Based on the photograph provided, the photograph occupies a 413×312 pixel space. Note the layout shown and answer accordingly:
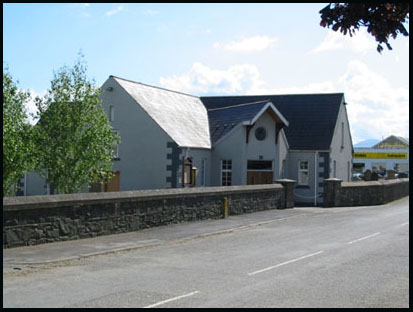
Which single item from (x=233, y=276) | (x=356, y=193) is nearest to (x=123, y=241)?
(x=233, y=276)

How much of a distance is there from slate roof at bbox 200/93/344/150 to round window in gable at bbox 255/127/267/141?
135 inches

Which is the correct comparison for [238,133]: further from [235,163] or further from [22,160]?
[22,160]

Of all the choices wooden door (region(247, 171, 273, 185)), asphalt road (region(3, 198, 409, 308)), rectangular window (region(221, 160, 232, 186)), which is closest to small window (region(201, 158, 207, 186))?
rectangular window (region(221, 160, 232, 186))

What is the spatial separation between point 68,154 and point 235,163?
13.9 m

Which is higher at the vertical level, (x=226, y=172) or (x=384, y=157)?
(x=384, y=157)

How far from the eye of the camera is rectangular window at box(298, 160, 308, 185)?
39.4 m

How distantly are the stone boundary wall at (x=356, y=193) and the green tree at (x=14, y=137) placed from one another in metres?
18.6

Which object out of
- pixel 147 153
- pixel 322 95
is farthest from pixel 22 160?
pixel 322 95

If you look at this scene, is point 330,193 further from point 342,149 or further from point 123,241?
point 123,241

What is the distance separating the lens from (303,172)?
1559 inches

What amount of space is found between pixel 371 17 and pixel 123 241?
12.2m

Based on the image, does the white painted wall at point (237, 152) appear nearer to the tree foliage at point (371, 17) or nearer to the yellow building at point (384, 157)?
the tree foliage at point (371, 17)

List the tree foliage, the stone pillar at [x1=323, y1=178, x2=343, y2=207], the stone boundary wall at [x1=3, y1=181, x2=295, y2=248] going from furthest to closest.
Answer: the stone pillar at [x1=323, y1=178, x2=343, y2=207] < the stone boundary wall at [x1=3, y1=181, x2=295, y2=248] < the tree foliage

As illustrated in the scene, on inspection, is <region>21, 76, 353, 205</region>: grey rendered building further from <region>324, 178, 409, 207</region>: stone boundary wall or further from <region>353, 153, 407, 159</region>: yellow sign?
<region>353, 153, 407, 159</region>: yellow sign
